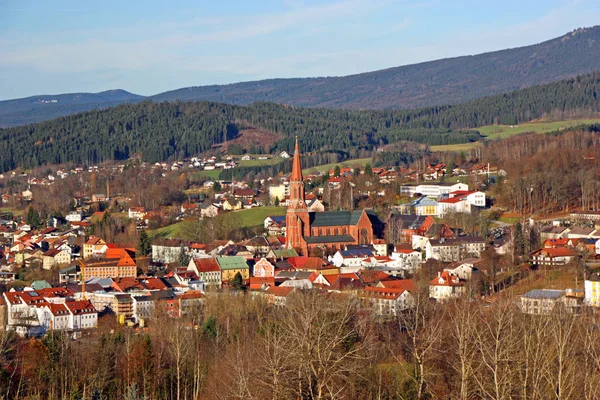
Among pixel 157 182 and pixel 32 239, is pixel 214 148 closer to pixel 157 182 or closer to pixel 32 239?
pixel 157 182

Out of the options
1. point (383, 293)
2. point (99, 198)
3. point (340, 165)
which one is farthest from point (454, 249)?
point (340, 165)

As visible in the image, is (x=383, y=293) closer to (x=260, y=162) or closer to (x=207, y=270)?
(x=207, y=270)

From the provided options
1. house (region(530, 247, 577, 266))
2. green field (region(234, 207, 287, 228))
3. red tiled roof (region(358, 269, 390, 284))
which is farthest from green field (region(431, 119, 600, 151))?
house (region(530, 247, 577, 266))

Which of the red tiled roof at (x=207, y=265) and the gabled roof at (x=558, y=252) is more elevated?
the gabled roof at (x=558, y=252)

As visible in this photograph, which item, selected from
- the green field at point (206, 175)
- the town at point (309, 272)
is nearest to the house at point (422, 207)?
the town at point (309, 272)

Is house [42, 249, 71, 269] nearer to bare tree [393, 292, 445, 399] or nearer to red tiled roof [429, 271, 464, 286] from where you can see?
red tiled roof [429, 271, 464, 286]

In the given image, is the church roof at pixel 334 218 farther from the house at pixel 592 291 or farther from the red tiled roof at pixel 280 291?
the house at pixel 592 291

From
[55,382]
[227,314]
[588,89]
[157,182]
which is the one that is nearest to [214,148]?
[157,182]
